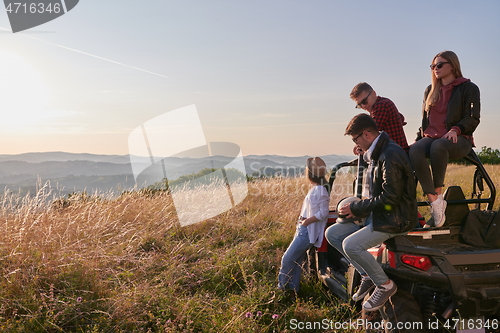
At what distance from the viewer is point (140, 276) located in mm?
5023

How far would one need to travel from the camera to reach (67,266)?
4.54 meters

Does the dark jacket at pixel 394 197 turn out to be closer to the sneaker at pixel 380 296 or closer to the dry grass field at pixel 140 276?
the sneaker at pixel 380 296

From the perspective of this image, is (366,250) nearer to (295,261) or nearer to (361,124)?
(361,124)

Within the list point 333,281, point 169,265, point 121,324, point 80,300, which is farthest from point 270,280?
point 80,300

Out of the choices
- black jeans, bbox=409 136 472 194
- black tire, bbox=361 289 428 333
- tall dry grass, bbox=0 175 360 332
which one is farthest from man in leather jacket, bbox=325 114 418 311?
tall dry grass, bbox=0 175 360 332

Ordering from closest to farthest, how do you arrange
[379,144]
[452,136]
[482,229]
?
[379,144] → [482,229] → [452,136]

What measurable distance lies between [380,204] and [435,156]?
1.19 m

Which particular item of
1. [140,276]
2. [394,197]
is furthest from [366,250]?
[140,276]

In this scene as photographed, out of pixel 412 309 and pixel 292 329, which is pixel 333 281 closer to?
pixel 292 329

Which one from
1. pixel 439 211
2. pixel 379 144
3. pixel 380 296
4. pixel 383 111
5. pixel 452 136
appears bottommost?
pixel 380 296

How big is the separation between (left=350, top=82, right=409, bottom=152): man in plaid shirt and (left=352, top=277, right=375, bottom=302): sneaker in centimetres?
196

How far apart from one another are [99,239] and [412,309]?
14.8ft

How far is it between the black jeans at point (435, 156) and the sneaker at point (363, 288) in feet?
3.53

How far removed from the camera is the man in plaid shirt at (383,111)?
463 cm
